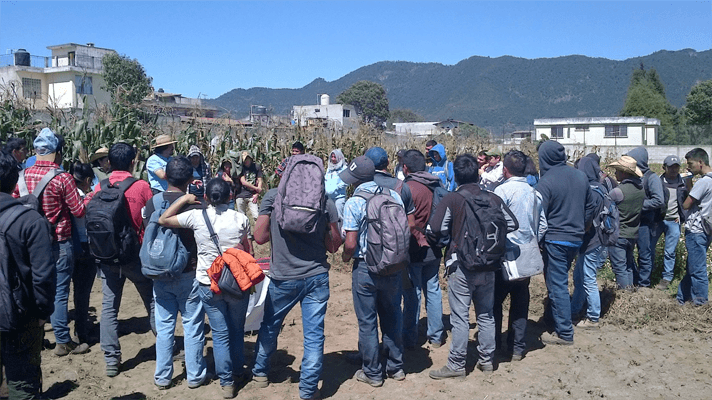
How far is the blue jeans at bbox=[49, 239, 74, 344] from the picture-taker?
531cm

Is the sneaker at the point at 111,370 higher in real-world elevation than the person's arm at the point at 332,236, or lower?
lower

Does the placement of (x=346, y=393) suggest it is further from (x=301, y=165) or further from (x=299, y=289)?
(x=301, y=165)

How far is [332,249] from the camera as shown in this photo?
4594 mm

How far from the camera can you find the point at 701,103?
5753cm

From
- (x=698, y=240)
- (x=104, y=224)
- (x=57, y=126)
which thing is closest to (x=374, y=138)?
(x=57, y=126)

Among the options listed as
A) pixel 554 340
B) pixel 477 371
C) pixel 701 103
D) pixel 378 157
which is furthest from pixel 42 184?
pixel 701 103

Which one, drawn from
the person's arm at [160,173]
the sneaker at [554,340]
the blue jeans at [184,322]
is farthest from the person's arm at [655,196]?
the person's arm at [160,173]

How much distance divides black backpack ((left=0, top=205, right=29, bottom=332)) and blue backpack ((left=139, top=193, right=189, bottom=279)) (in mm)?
1062

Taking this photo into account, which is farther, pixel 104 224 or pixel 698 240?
pixel 698 240

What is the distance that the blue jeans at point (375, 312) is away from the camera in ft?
15.5

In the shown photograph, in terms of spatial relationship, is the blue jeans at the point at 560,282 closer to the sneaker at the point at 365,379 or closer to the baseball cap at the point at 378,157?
the baseball cap at the point at 378,157

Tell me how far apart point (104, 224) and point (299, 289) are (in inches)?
76.8

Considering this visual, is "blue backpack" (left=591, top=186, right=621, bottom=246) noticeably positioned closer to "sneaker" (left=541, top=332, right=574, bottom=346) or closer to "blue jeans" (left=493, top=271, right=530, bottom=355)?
"sneaker" (left=541, top=332, right=574, bottom=346)

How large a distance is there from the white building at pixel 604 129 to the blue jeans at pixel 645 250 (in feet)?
163
